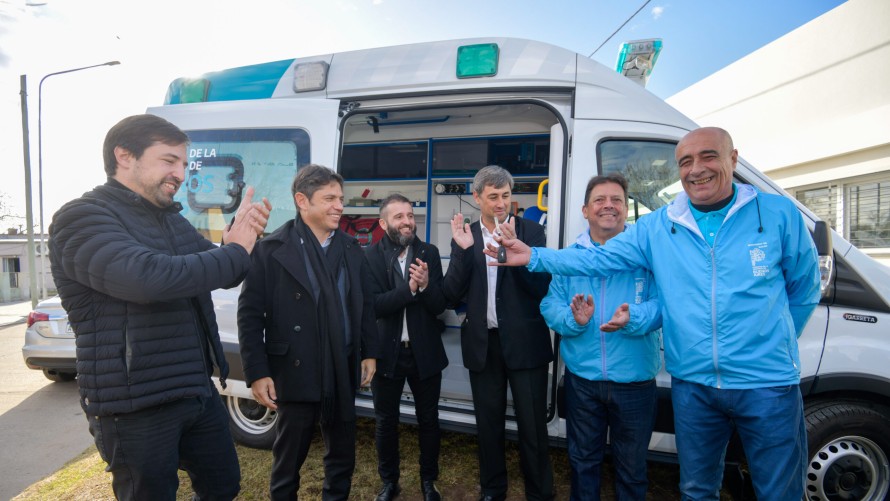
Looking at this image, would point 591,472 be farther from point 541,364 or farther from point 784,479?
point 784,479

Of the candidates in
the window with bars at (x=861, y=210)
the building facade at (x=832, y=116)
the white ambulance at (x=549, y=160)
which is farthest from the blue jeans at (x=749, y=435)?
the building facade at (x=832, y=116)

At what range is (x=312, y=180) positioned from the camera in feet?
7.06

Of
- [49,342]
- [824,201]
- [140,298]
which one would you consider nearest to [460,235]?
[140,298]

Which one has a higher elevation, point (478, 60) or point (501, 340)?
point (478, 60)

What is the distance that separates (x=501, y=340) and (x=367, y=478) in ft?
4.80

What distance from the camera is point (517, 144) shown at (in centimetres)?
548

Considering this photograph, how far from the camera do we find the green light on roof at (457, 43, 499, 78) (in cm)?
274

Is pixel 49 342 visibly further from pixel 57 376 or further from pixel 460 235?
pixel 460 235

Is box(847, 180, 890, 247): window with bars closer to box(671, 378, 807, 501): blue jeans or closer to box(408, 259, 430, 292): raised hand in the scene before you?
box(671, 378, 807, 501): blue jeans

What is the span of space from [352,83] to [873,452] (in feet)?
12.3

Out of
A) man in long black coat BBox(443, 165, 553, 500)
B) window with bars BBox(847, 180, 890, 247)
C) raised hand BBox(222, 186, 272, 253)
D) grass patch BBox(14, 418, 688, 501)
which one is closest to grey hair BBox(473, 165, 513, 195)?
man in long black coat BBox(443, 165, 553, 500)

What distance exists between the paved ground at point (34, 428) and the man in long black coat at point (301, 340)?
240 centimetres

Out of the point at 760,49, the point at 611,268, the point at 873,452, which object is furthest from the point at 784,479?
the point at 760,49

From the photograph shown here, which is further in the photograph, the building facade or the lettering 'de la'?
the building facade
